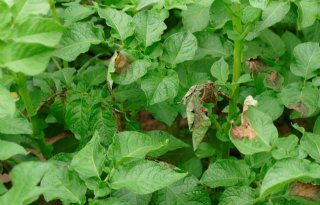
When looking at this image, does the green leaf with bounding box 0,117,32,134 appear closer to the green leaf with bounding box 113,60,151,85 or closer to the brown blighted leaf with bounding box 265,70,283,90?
the green leaf with bounding box 113,60,151,85

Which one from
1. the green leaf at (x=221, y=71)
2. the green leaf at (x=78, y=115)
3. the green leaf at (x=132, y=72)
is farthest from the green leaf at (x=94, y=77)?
the green leaf at (x=221, y=71)

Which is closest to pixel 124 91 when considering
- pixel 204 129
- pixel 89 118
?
pixel 89 118

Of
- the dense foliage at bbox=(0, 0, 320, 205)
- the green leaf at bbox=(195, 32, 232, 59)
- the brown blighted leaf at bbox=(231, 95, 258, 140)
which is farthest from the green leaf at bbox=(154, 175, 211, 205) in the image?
the green leaf at bbox=(195, 32, 232, 59)

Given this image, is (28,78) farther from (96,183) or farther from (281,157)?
(281,157)

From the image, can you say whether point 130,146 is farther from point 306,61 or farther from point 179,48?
point 306,61

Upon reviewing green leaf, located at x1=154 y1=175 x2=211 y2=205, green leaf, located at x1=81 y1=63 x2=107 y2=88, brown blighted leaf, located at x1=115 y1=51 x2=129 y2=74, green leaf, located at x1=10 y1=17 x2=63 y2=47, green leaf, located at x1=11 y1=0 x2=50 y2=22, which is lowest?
green leaf, located at x1=154 y1=175 x2=211 y2=205

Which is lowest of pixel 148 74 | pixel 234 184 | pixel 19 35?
pixel 234 184

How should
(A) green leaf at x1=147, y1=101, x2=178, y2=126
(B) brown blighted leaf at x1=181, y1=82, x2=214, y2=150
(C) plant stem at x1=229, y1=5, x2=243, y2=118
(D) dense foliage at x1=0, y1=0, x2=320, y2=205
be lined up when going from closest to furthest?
1. (D) dense foliage at x1=0, y1=0, x2=320, y2=205
2. (B) brown blighted leaf at x1=181, y1=82, x2=214, y2=150
3. (C) plant stem at x1=229, y1=5, x2=243, y2=118
4. (A) green leaf at x1=147, y1=101, x2=178, y2=126

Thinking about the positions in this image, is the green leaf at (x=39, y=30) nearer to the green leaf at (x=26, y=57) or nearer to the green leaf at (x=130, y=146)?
the green leaf at (x=26, y=57)
